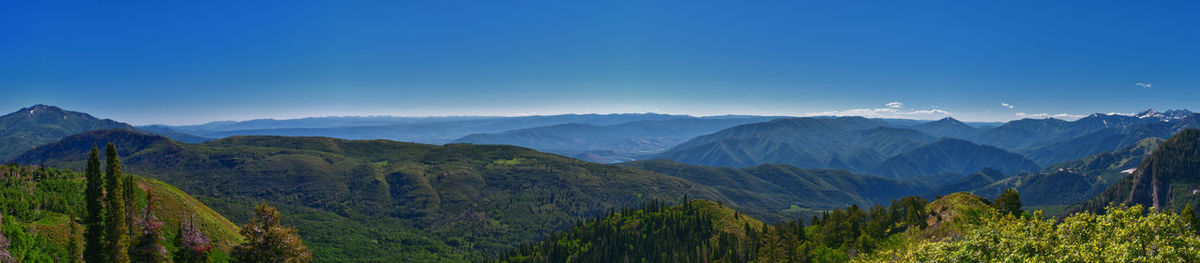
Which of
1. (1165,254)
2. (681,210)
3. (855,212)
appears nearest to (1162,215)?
(1165,254)

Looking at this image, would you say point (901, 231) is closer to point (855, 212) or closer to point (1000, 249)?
point (855, 212)

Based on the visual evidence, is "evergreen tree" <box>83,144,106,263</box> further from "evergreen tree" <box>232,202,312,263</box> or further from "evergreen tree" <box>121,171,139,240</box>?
"evergreen tree" <box>232,202,312,263</box>

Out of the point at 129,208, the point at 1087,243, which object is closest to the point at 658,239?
the point at 129,208

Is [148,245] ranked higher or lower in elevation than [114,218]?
lower

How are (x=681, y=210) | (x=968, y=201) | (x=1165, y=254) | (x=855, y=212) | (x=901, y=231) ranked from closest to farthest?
1. (x=1165, y=254)
2. (x=968, y=201)
3. (x=901, y=231)
4. (x=855, y=212)
5. (x=681, y=210)

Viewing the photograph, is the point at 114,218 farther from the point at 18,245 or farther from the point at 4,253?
the point at 18,245

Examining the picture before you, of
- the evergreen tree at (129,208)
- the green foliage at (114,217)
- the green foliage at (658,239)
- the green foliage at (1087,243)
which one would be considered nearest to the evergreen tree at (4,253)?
the green foliage at (114,217)

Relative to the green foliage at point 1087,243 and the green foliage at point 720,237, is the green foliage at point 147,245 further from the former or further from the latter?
the green foliage at point 720,237
